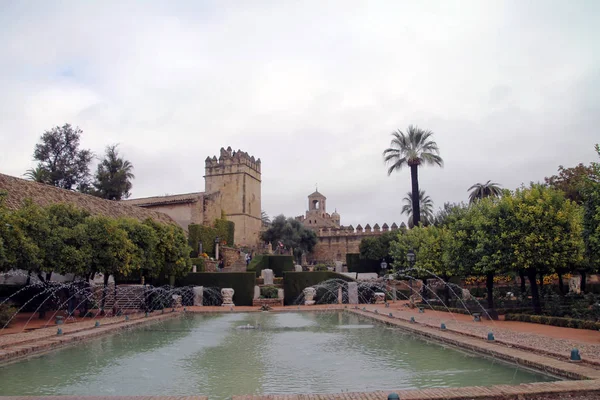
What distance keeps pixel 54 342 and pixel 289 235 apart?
40140 mm

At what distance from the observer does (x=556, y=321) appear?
1302 centimetres

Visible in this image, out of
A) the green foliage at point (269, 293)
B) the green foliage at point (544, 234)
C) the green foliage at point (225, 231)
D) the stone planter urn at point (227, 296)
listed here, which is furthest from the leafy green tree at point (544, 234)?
the green foliage at point (225, 231)

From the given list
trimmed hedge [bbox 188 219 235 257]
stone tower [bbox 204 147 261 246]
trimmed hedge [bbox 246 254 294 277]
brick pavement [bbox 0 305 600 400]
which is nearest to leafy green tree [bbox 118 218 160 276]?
brick pavement [bbox 0 305 600 400]

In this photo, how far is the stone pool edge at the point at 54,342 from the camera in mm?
8852

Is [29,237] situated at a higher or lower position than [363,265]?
higher

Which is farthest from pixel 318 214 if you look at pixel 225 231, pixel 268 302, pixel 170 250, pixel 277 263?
pixel 170 250

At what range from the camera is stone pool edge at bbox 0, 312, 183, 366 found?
885 centimetres

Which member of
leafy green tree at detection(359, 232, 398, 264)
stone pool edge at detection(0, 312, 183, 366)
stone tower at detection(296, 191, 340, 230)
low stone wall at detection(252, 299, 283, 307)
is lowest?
low stone wall at detection(252, 299, 283, 307)

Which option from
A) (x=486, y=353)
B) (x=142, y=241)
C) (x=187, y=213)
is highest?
(x=187, y=213)

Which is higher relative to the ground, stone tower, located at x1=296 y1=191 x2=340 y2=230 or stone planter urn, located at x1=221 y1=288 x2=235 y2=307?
stone tower, located at x1=296 y1=191 x2=340 y2=230

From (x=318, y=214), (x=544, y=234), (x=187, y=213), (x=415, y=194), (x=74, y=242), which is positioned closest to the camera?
(x=544, y=234)

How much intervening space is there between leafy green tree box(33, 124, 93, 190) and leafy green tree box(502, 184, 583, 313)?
3667cm

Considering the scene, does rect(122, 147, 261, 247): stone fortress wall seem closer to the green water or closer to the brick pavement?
the brick pavement

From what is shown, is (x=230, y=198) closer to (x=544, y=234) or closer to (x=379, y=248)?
(x=379, y=248)
